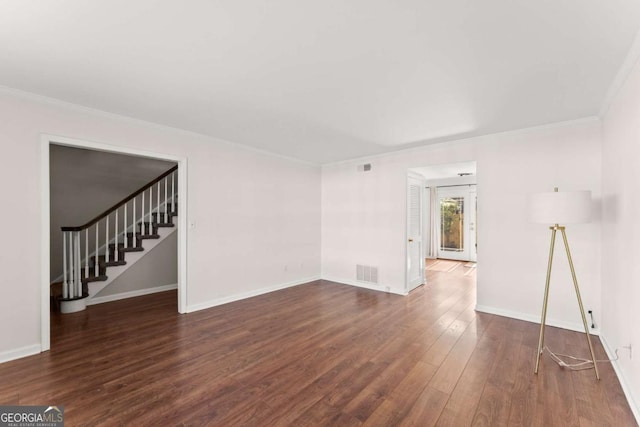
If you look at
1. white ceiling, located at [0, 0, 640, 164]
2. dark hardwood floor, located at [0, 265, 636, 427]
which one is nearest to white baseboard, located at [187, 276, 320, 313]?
dark hardwood floor, located at [0, 265, 636, 427]

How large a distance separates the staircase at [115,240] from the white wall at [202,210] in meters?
1.35

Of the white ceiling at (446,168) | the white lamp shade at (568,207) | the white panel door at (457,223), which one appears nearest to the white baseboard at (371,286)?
the white ceiling at (446,168)

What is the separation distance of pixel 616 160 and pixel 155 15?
390 centimetres

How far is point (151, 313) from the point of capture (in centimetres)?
405

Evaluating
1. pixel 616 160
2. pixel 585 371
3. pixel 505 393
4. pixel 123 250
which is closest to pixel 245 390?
pixel 505 393

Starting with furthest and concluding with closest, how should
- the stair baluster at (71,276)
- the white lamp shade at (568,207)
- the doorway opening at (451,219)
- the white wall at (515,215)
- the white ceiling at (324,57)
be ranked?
the doorway opening at (451,219)
the stair baluster at (71,276)
the white wall at (515,215)
the white lamp shade at (568,207)
the white ceiling at (324,57)

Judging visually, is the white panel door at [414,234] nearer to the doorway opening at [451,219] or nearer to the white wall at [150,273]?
the doorway opening at [451,219]

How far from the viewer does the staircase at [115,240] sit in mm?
4176

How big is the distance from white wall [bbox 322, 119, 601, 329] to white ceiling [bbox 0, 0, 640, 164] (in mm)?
441

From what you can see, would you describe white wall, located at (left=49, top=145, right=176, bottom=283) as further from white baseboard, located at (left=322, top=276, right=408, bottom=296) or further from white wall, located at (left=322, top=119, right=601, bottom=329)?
white wall, located at (left=322, top=119, right=601, bottom=329)

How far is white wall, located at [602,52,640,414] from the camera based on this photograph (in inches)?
79.8

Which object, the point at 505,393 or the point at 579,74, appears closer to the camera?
the point at 505,393

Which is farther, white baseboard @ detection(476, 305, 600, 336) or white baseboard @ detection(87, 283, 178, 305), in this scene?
white baseboard @ detection(87, 283, 178, 305)

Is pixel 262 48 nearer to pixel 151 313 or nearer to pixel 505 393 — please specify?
pixel 505 393
